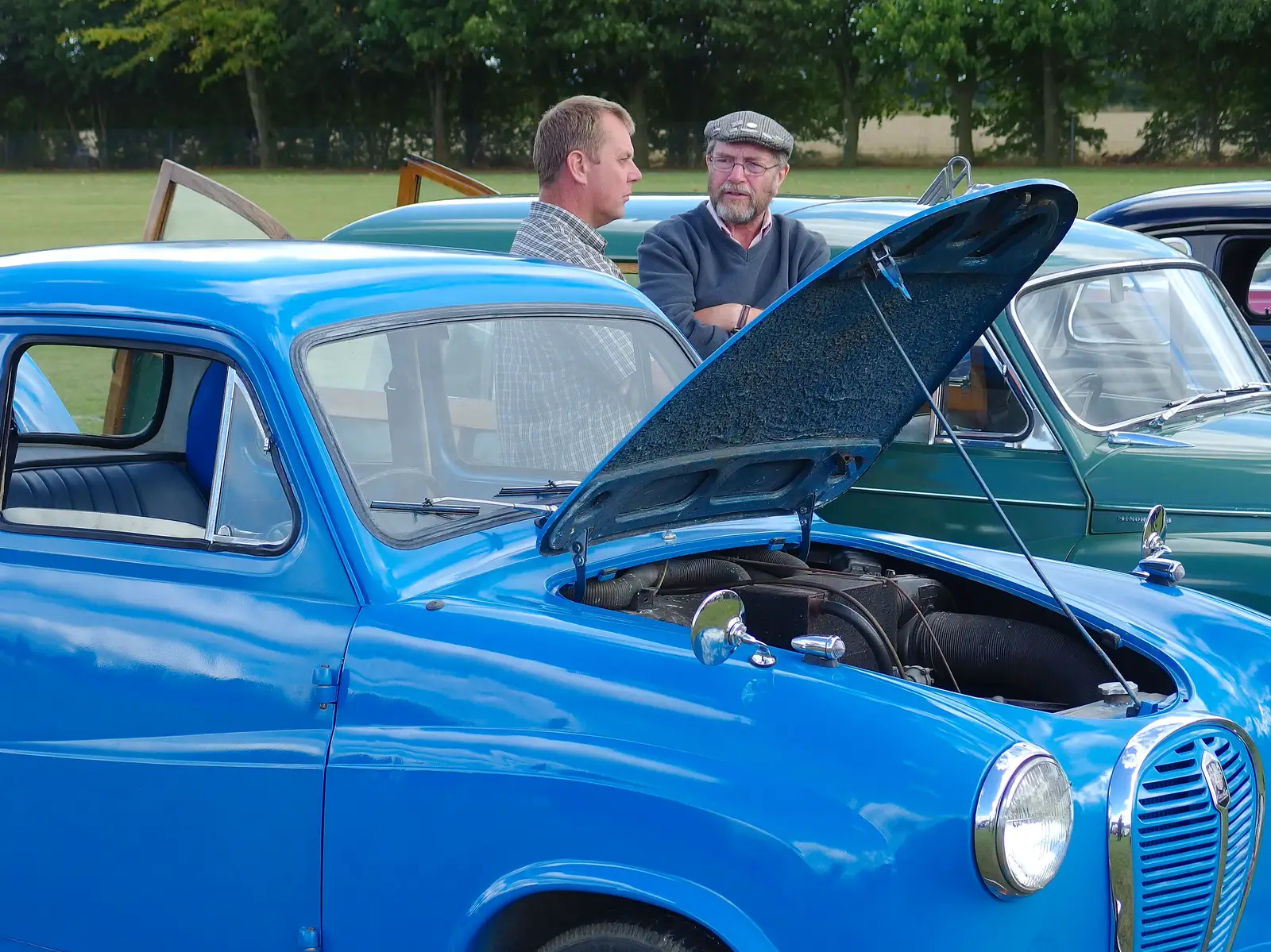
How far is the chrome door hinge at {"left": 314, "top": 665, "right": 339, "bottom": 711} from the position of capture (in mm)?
2936

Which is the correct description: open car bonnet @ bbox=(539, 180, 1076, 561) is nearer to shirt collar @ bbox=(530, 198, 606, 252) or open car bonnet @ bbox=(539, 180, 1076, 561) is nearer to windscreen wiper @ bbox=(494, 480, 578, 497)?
windscreen wiper @ bbox=(494, 480, 578, 497)

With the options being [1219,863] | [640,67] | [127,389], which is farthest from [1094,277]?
[640,67]

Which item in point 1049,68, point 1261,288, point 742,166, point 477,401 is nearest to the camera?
point 477,401

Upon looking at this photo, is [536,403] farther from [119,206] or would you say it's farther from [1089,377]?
[119,206]

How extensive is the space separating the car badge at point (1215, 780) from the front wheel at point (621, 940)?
38.8 inches

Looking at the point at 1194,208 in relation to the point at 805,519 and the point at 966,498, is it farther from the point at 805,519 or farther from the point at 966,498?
the point at 805,519

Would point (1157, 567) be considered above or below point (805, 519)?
below

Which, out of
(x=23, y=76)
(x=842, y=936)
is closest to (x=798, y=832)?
(x=842, y=936)

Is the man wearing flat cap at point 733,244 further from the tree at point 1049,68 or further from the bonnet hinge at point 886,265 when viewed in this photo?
the tree at point 1049,68

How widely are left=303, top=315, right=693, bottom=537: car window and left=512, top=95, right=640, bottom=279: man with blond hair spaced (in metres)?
1.14

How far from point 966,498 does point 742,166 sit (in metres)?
1.45

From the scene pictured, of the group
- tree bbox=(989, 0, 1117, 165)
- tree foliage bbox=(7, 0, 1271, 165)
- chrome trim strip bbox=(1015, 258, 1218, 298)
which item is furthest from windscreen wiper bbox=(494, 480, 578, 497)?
tree bbox=(989, 0, 1117, 165)

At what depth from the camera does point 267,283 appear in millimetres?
3439

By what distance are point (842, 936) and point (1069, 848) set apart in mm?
435
